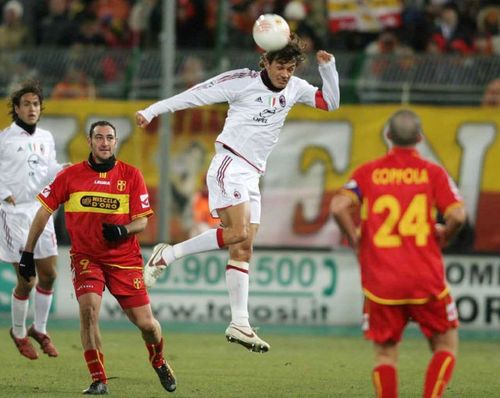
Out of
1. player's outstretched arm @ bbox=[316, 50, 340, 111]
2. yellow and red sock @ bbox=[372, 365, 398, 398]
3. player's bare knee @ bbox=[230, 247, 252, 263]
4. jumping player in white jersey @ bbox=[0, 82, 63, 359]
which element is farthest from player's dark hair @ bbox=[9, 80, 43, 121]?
yellow and red sock @ bbox=[372, 365, 398, 398]

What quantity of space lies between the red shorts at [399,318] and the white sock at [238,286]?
2981 millimetres

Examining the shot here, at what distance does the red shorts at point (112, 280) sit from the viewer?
1056 cm

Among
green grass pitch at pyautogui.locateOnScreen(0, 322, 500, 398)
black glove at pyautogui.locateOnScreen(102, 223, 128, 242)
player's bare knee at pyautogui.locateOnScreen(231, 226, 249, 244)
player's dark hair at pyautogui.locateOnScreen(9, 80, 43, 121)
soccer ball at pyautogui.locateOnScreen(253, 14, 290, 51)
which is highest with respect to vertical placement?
soccer ball at pyautogui.locateOnScreen(253, 14, 290, 51)

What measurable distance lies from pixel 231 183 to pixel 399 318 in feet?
10.4

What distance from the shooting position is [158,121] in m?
19.4

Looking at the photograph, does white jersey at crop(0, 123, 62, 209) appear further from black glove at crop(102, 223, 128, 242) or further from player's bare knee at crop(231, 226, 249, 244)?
black glove at crop(102, 223, 128, 242)

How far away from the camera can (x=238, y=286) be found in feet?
37.7

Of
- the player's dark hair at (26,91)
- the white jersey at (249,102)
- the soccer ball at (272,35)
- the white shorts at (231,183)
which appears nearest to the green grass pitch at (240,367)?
the white shorts at (231,183)

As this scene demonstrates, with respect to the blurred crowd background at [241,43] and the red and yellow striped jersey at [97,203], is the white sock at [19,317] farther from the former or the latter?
the blurred crowd background at [241,43]

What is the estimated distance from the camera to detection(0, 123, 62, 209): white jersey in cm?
1284

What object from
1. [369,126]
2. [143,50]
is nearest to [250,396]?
[369,126]

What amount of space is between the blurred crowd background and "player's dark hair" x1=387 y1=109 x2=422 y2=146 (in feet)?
34.8

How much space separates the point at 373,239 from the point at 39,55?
39.7 ft

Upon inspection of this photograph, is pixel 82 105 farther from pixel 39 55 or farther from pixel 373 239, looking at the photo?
pixel 373 239
